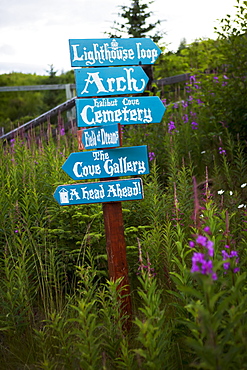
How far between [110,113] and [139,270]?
1337 millimetres

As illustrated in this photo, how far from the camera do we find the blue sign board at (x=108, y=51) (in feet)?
10.1

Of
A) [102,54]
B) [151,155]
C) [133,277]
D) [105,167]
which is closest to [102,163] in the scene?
[105,167]

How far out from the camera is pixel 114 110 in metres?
3.08

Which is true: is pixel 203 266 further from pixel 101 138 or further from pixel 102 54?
pixel 102 54

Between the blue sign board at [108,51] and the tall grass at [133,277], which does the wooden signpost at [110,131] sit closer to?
the blue sign board at [108,51]

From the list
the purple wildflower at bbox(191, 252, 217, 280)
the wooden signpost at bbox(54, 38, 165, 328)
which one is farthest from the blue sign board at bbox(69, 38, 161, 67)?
the purple wildflower at bbox(191, 252, 217, 280)

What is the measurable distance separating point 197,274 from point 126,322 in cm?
131

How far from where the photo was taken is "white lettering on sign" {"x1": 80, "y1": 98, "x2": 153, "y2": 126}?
306cm

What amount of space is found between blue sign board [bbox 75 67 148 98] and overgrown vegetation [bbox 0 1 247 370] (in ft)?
2.99

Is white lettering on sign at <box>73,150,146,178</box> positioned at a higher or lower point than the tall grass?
higher

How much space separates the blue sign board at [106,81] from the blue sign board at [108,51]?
54mm

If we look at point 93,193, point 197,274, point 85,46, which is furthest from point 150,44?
point 197,274

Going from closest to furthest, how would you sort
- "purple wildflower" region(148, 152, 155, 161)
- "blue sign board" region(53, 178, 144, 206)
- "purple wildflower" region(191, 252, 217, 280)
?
1. "purple wildflower" region(191, 252, 217, 280)
2. "blue sign board" region(53, 178, 144, 206)
3. "purple wildflower" region(148, 152, 155, 161)

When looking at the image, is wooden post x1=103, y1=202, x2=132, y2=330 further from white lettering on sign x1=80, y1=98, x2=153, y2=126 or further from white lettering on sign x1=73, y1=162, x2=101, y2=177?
white lettering on sign x1=80, y1=98, x2=153, y2=126
